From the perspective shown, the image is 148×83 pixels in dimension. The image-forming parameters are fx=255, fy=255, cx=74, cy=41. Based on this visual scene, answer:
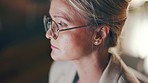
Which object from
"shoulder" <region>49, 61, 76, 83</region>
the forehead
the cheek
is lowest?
"shoulder" <region>49, 61, 76, 83</region>

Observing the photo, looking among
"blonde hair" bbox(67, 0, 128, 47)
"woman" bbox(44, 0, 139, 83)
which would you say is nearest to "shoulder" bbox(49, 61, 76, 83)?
"woman" bbox(44, 0, 139, 83)

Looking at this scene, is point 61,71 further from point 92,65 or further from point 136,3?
point 136,3

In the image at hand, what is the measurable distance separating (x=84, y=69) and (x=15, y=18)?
25 centimetres

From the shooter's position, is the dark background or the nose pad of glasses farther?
the dark background

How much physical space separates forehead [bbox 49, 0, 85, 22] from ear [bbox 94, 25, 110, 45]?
4cm

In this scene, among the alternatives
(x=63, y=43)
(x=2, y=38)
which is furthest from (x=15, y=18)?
(x=63, y=43)

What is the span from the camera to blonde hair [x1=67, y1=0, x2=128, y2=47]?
0.45 meters

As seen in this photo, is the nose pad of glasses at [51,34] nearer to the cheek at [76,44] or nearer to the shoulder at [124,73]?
the cheek at [76,44]

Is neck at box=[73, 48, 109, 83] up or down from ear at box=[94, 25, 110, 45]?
down

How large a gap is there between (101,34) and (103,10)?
5 centimetres

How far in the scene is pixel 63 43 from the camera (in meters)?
→ 0.50

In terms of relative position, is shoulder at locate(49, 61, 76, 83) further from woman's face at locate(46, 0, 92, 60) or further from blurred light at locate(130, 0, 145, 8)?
blurred light at locate(130, 0, 145, 8)

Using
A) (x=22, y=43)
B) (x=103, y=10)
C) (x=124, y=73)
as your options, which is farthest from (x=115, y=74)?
(x=22, y=43)

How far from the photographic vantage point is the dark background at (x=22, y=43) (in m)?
0.64
